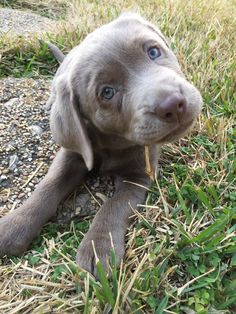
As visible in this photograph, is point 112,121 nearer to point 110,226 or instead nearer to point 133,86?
point 133,86

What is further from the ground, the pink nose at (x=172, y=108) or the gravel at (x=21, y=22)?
the pink nose at (x=172, y=108)

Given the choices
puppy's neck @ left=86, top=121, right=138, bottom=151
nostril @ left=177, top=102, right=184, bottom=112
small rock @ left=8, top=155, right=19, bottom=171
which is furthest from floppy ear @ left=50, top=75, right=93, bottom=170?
nostril @ left=177, top=102, right=184, bottom=112

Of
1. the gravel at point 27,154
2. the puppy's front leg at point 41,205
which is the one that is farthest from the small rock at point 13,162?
the puppy's front leg at point 41,205

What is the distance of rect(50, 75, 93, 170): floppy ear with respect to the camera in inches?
111

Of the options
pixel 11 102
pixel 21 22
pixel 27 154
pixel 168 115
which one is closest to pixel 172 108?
pixel 168 115

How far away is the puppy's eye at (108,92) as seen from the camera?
2.73 m

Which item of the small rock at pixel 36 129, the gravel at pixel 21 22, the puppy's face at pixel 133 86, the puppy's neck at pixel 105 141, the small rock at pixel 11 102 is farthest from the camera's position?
the gravel at pixel 21 22

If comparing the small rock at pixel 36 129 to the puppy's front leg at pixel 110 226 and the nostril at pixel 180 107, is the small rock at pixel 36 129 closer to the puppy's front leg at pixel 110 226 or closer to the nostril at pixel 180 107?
the puppy's front leg at pixel 110 226

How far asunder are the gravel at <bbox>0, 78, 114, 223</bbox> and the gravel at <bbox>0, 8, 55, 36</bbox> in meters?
1.50

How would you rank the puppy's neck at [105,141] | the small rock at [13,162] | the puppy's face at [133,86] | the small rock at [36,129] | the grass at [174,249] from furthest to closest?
1. the small rock at [36,129]
2. the small rock at [13,162]
3. the puppy's neck at [105,141]
4. the puppy's face at [133,86]
5. the grass at [174,249]

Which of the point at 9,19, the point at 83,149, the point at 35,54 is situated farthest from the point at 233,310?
the point at 9,19

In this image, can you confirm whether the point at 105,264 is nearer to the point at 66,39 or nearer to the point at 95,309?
the point at 95,309

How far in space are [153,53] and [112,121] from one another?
48 centimetres

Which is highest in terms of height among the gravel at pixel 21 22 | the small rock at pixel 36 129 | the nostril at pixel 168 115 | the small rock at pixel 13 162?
the nostril at pixel 168 115
